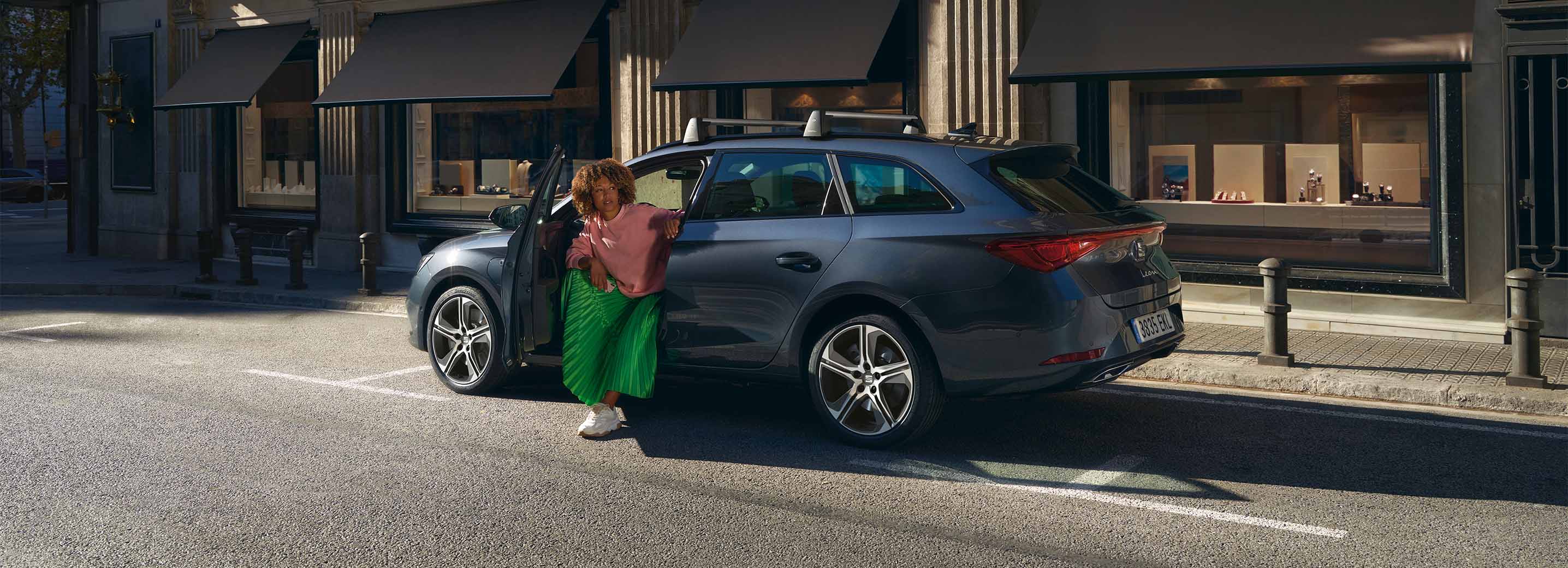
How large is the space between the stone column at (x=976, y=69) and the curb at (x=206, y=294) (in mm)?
Answer: 5468

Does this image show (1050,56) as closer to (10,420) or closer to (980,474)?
(980,474)

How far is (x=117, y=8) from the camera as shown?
67.5ft

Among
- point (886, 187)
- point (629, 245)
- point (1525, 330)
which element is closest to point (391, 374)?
point (629, 245)

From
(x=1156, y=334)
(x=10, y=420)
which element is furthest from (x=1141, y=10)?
(x=10, y=420)

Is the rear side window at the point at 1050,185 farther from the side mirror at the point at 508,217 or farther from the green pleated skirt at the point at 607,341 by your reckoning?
the side mirror at the point at 508,217

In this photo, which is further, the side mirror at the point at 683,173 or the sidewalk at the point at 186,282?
the sidewalk at the point at 186,282

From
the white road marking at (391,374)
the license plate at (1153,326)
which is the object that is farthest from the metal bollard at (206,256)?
the license plate at (1153,326)

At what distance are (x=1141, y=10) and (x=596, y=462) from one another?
725 centimetres

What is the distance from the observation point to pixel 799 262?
21.2 feet

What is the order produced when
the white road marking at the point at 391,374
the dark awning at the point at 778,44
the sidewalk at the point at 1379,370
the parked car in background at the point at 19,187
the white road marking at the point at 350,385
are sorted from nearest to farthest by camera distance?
the sidewalk at the point at 1379,370, the white road marking at the point at 350,385, the white road marking at the point at 391,374, the dark awning at the point at 778,44, the parked car in background at the point at 19,187

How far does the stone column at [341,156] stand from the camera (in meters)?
17.6

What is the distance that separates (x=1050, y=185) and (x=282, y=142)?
51.0ft

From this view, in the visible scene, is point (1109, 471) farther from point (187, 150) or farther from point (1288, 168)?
point (187, 150)

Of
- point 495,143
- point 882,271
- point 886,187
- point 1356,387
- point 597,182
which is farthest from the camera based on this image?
point 495,143
